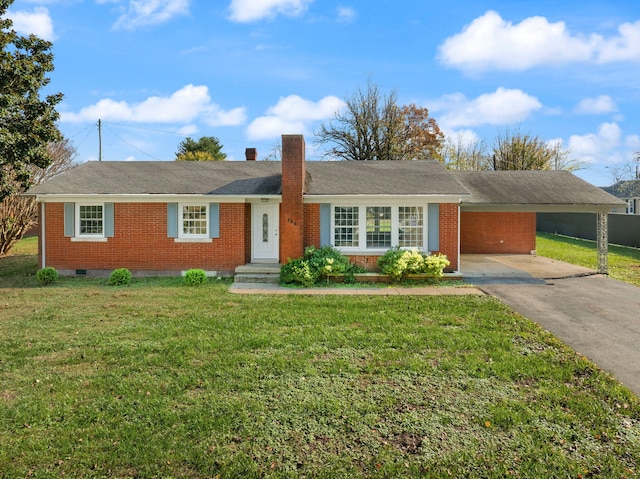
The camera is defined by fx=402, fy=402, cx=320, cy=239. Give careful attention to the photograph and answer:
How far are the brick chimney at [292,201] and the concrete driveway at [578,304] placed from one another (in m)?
5.85

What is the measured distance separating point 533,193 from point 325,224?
9008mm

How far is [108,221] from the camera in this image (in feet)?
45.6

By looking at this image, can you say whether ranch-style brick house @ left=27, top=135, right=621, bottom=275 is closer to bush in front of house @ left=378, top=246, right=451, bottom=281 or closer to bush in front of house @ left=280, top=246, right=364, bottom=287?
bush in front of house @ left=280, top=246, right=364, bottom=287

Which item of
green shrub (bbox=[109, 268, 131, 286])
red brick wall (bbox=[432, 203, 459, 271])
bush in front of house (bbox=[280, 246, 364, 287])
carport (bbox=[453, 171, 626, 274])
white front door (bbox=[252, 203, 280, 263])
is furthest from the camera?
carport (bbox=[453, 171, 626, 274])

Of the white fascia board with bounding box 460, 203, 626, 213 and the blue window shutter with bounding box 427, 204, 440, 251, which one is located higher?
the white fascia board with bounding box 460, 203, 626, 213

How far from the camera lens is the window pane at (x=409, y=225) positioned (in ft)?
45.3

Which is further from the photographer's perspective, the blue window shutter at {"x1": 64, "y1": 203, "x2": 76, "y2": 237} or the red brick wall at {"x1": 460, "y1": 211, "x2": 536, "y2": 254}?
the red brick wall at {"x1": 460, "y1": 211, "x2": 536, "y2": 254}

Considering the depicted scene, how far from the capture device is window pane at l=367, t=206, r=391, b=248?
13.8 meters

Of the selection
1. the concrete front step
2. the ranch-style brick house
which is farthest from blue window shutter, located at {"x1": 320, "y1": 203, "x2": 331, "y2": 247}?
the concrete front step

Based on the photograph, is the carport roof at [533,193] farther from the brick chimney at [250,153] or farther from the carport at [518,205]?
the brick chimney at [250,153]

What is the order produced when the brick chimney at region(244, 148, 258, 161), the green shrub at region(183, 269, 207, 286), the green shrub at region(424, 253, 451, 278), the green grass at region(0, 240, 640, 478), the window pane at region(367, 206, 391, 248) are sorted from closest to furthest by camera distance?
the green grass at region(0, 240, 640, 478)
the green shrub at region(183, 269, 207, 286)
the green shrub at region(424, 253, 451, 278)
the window pane at region(367, 206, 391, 248)
the brick chimney at region(244, 148, 258, 161)

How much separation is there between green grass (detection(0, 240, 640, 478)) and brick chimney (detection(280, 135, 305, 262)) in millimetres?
5158

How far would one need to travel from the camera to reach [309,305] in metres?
9.74

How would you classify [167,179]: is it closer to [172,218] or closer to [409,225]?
[172,218]
